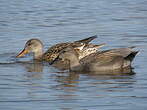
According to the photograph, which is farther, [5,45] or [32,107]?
[5,45]

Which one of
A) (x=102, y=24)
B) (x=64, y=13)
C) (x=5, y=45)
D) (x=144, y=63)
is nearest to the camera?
(x=144, y=63)

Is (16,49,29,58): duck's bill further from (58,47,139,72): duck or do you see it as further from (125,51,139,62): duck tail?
(125,51,139,62): duck tail

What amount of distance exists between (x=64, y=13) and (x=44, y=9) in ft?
2.76

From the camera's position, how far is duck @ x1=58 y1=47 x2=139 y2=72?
41.7ft

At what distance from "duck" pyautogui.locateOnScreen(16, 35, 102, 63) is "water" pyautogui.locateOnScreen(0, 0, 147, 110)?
0.70ft

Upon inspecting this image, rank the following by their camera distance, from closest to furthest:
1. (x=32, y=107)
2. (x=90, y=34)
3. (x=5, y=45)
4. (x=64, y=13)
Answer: (x=32, y=107)
(x=5, y=45)
(x=90, y=34)
(x=64, y=13)

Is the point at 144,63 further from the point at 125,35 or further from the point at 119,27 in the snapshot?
the point at 119,27

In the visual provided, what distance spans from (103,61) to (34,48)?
2.17m

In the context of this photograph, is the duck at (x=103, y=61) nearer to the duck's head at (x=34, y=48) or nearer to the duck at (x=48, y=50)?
the duck at (x=48, y=50)

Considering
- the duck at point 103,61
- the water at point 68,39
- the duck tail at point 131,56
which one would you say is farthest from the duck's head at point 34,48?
the duck tail at point 131,56

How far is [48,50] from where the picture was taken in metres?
14.1

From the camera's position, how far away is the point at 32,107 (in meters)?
9.38

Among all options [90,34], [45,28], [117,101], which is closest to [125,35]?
[90,34]

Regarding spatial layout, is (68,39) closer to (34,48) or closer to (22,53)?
(34,48)
